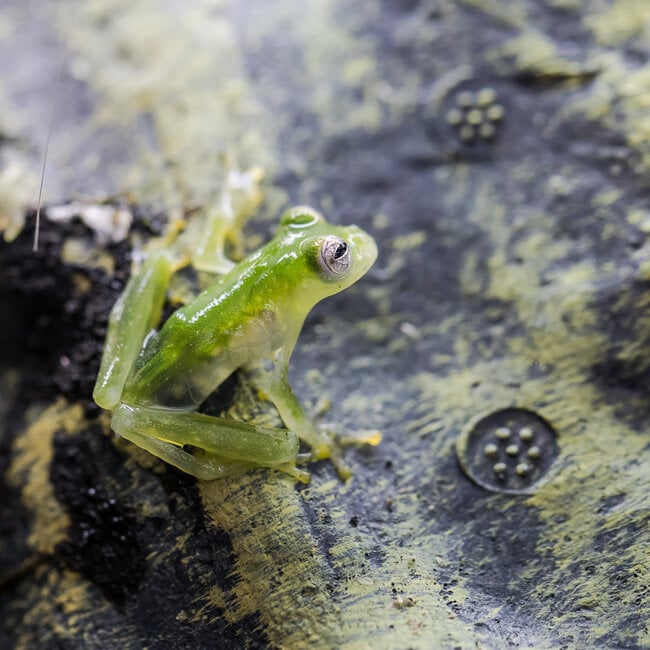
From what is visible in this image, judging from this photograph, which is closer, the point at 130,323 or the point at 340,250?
the point at 340,250

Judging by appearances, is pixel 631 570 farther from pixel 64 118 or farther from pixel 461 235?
pixel 64 118

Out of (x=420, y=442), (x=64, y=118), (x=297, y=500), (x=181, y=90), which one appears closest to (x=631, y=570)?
(x=420, y=442)

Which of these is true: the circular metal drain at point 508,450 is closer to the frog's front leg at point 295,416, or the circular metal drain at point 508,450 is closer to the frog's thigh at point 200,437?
the frog's front leg at point 295,416

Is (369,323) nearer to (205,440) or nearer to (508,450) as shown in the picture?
(508,450)

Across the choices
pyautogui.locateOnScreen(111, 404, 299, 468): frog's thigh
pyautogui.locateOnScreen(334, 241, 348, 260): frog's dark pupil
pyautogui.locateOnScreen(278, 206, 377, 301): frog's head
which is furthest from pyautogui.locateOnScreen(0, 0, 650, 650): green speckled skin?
pyautogui.locateOnScreen(334, 241, 348, 260): frog's dark pupil

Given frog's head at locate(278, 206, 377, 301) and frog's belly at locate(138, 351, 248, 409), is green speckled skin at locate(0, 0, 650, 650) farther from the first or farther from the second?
frog's head at locate(278, 206, 377, 301)

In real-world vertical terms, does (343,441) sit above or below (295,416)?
below

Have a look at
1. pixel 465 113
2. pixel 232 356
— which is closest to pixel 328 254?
pixel 232 356
